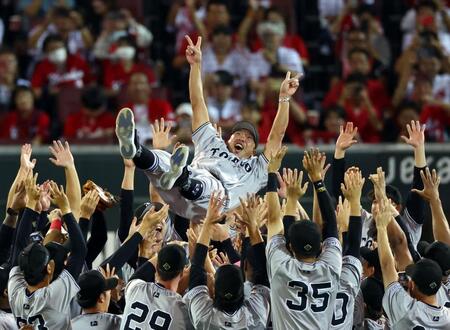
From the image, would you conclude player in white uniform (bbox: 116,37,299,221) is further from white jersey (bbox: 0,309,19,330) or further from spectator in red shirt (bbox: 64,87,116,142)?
spectator in red shirt (bbox: 64,87,116,142)

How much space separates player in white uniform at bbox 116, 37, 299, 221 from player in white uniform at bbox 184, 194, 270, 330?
1.09m

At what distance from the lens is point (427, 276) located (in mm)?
9398

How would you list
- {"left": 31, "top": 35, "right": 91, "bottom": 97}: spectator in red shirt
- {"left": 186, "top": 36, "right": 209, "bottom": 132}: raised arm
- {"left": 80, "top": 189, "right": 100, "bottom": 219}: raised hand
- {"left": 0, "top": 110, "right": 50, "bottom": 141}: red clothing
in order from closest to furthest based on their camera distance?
{"left": 80, "top": 189, "right": 100, "bottom": 219}: raised hand → {"left": 186, "top": 36, "right": 209, "bottom": 132}: raised arm → {"left": 0, "top": 110, "right": 50, "bottom": 141}: red clothing → {"left": 31, "top": 35, "right": 91, "bottom": 97}: spectator in red shirt

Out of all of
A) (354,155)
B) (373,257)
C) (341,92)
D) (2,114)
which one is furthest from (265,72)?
(373,257)

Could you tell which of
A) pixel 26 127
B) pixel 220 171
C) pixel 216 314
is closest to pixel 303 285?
pixel 216 314

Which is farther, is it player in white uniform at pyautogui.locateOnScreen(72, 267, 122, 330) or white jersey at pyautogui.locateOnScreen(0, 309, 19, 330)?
white jersey at pyautogui.locateOnScreen(0, 309, 19, 330)

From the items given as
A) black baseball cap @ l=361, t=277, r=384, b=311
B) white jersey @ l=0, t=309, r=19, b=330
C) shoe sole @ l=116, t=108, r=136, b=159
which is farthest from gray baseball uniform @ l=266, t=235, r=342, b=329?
white jersey @ l=0, t=309, r=19, b=330

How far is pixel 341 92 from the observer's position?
17.0 m

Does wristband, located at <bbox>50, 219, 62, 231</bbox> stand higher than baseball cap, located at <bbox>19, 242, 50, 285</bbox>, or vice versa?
baseball cap, located at <bbox>19, 242, 50, 285</bbox>

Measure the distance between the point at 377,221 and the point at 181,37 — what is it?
28.1 feet

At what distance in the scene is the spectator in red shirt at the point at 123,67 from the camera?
56.3 feet

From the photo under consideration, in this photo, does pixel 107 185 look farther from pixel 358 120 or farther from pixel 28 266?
pixel 28 266

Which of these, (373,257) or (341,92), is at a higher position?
(373,257)

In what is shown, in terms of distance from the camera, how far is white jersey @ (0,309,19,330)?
9852 millimetres
